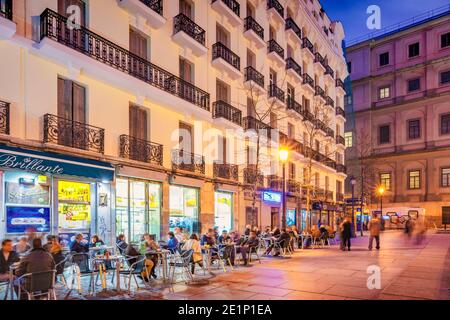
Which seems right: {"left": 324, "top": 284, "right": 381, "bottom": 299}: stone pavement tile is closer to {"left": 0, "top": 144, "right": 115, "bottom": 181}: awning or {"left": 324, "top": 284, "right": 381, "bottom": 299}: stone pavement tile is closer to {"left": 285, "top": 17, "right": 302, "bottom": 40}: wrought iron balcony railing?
{"left": 0, "top": 144, "right": 115, "bottom": 181}: awning

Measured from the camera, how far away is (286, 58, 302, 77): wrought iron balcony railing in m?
28.2

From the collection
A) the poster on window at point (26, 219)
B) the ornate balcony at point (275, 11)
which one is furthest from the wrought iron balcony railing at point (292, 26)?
the poster on window at point (26, 219)

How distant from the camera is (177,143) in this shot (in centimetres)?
1777

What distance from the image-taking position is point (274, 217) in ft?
85.9

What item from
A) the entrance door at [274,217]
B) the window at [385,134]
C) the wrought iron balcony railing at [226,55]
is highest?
the wrought iron balcony railing at [226,55]

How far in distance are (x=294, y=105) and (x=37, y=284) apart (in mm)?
24052

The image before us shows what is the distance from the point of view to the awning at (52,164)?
10297 mm

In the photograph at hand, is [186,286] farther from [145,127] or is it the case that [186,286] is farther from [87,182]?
[145,127]

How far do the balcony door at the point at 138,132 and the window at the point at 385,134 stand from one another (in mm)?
37551

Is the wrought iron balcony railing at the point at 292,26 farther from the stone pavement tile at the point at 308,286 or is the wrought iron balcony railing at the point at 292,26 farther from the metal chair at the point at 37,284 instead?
the metal chair at the point at 37,284

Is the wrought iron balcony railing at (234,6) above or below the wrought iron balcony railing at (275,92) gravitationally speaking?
above

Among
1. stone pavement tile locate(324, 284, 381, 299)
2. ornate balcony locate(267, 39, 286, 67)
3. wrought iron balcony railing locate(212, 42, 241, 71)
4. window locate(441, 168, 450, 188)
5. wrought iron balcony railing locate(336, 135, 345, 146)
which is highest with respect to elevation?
ornate balcony locate(267, 39, 286, 67)

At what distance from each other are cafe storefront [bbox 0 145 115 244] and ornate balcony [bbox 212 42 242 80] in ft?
30.4

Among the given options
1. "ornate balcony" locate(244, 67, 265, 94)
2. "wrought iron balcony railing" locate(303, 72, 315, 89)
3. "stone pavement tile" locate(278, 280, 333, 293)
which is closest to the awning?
"stone pavement tile" locate(278, 280, 333, 293)
